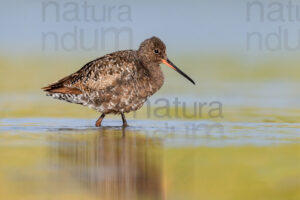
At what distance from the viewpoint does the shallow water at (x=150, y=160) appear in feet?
26.7

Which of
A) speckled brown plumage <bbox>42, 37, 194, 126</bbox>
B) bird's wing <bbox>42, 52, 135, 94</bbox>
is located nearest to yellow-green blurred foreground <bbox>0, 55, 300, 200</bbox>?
speckled brown plumage <bbox>42, 37, 194, 126</bbox>

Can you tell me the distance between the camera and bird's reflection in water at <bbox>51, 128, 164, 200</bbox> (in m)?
8.19

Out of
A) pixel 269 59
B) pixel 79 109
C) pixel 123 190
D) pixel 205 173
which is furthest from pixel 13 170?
pixel 269 59

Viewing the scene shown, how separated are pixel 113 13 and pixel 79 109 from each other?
365 inches

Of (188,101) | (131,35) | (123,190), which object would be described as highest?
(131,35)

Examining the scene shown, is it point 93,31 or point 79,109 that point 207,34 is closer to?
point 93,31

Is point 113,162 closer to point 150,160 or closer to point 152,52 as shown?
Answer: point 150,160

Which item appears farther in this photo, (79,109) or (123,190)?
(79,109)

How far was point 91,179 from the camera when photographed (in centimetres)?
857

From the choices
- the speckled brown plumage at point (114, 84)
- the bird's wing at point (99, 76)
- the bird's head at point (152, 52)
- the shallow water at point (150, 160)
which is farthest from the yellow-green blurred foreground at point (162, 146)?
the bird's head at point (152, 52)

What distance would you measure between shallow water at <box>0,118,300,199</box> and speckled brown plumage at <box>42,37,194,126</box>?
0.41 metres

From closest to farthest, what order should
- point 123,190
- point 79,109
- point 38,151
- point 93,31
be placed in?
point 123,190 → point 38,151 → point 79,109 → point 93,31

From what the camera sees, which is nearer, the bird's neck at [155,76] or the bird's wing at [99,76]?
the bird's wing at [99,76]

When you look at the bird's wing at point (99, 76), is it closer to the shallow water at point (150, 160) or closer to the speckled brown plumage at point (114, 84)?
the speckled brown plumage at point (114, 84)
